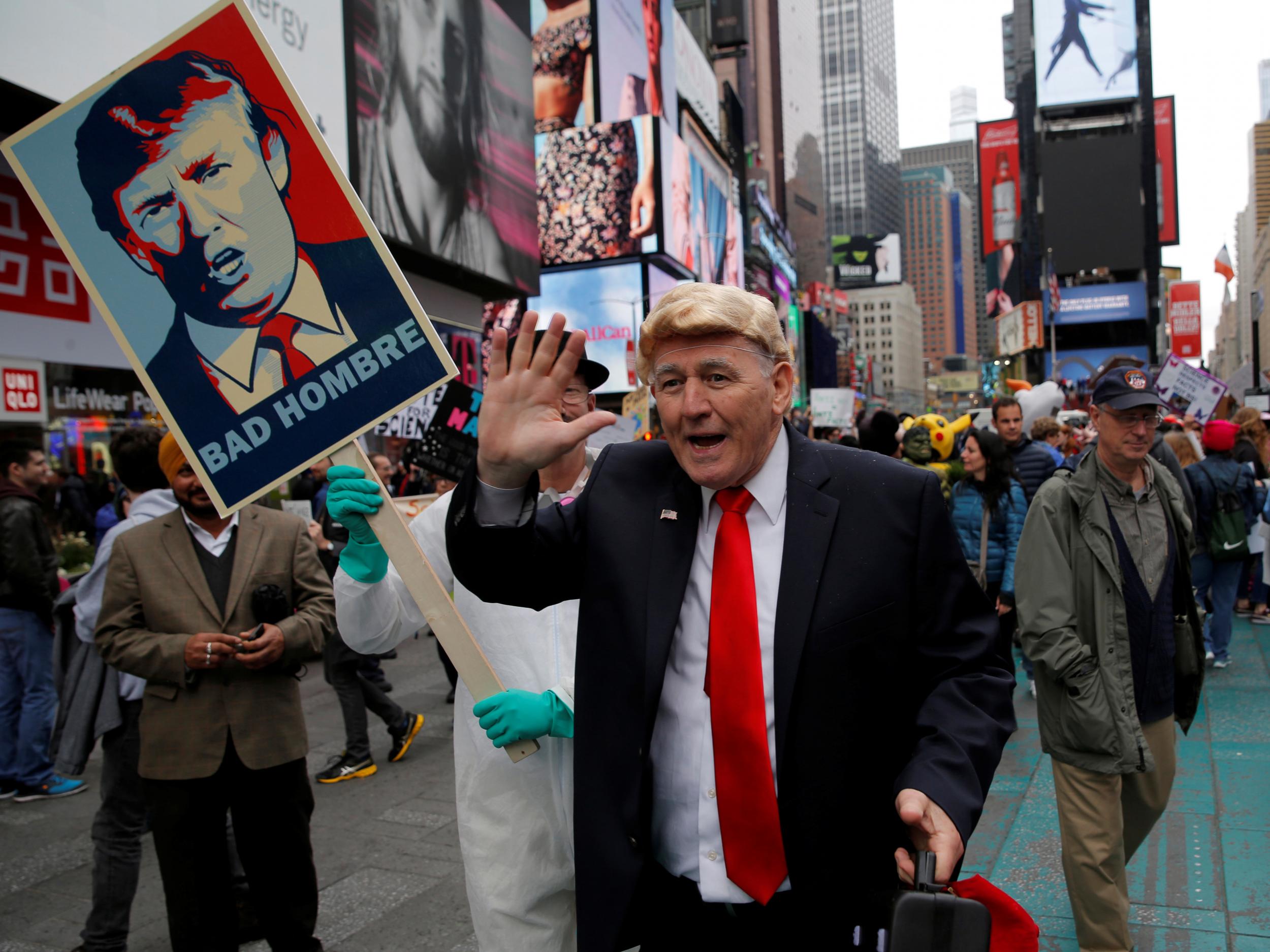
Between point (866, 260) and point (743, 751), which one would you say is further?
point (866, 260)

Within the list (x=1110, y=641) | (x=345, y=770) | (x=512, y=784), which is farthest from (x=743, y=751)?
(x=345, y=770)

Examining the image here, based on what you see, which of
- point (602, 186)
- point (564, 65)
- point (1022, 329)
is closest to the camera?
point (602, 186)

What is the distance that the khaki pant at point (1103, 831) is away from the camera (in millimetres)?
3443

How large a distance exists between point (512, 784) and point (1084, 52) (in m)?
83.7

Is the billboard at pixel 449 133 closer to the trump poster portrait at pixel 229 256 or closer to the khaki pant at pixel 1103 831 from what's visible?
the trump poster portrait at pixel 229 256

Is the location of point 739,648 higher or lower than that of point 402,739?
higher

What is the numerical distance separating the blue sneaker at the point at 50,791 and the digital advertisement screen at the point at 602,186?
34430 mm

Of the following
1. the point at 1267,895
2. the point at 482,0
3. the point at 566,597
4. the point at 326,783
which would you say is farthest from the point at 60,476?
the point at 482,0

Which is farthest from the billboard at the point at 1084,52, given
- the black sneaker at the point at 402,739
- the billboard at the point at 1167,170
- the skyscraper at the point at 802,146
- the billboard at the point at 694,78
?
the black sneaker at the point at 402,739

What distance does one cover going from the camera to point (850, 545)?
6.21 feet

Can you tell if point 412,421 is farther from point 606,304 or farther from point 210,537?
point 606,304

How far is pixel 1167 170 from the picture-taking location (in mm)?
78000

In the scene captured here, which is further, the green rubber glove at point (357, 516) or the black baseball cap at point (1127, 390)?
the black baseball cap at point (1127, 390)

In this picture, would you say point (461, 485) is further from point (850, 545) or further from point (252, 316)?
point (252, 316)
